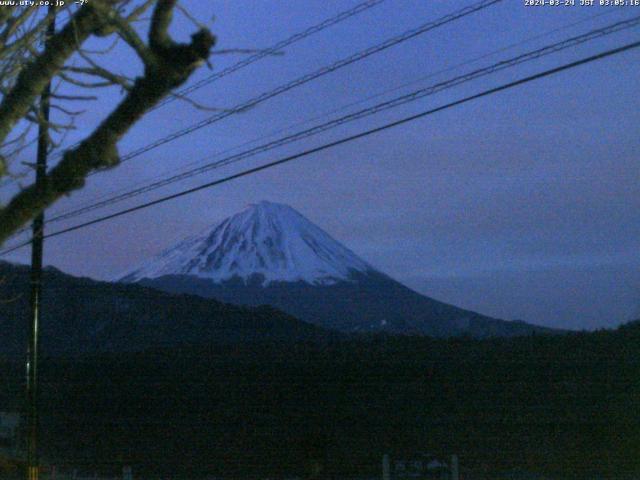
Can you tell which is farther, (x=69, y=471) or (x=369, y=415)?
(x=369, y=415)

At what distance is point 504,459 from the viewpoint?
2145 cm

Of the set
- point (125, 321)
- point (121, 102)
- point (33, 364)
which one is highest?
point (125, 321)

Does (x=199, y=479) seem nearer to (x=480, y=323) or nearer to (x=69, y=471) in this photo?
(x=69, y=471)

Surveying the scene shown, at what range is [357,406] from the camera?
85.9 feet

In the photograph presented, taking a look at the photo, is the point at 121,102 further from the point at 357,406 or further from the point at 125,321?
the point at 125,321

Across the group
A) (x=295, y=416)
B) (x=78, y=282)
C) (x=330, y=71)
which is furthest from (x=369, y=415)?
(x=78, y=282)

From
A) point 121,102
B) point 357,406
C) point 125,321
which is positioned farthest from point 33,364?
point 125,321

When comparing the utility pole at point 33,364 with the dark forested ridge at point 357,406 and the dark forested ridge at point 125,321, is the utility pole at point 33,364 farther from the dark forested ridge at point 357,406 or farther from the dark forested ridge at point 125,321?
the dark forested ridge at point 125,321

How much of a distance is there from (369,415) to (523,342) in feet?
16.5

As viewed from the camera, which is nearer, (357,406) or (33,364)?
(33,364)

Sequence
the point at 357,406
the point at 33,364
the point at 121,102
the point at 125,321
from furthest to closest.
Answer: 1. the point at 125,321
2. the point at 357,406
3. the point at 33,364
4. the point at 121,102

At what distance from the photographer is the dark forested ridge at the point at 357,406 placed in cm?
2217

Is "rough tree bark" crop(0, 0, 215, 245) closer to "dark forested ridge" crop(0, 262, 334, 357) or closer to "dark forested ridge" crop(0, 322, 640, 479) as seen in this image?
"dark forested ridge" crop(0, 322, 640, 479)

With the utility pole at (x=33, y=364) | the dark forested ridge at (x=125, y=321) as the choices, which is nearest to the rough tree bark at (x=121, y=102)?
the utility pole at (x=33, y=364)
